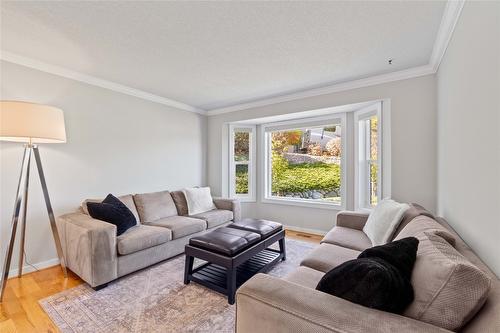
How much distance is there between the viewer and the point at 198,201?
148 inches

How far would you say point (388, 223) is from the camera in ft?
6.79

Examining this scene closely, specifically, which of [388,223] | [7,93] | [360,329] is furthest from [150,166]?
[360,329]

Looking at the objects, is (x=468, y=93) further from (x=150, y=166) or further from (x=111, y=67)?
(x=150, y=166)

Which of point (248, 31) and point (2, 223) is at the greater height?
point (248, 31)

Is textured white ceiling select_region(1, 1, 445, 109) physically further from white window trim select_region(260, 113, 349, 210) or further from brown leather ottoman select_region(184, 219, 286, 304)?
brown leather ottoman select_region(184, 219, 286, 304)

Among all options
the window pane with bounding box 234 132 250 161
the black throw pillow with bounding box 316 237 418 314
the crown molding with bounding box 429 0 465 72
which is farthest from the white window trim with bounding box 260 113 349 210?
the black throw pillow with bounding box 316 237 418 314

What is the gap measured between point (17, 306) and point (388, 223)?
3321 mm

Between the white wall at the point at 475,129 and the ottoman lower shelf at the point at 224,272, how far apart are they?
5.78 feet

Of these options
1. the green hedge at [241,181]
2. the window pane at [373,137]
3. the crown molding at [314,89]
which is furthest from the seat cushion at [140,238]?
the window pane at [373,137]

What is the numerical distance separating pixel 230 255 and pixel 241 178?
2.79 metres

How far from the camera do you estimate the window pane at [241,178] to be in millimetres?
4801

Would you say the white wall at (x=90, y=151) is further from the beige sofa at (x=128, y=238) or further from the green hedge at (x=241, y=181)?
the green hedge at (x=241, y=181)

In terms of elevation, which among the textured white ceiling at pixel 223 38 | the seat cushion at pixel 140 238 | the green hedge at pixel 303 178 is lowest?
the seat cushion at pixel 140 238

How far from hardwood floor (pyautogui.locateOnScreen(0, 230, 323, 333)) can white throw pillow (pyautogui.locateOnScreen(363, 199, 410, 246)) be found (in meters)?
2.67
